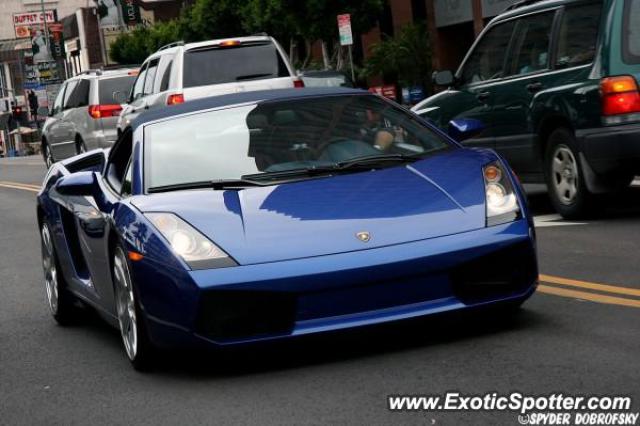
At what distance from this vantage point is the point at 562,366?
5.98 metres

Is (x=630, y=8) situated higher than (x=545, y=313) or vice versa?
(x=630, y=8)

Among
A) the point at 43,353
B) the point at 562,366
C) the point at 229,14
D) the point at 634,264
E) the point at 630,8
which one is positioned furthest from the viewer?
the point at 229,14

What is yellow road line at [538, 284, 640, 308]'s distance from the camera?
7.44m

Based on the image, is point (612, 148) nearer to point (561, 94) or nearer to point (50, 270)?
point (561, 94)

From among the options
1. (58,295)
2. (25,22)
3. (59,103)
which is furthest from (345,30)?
(25,22)

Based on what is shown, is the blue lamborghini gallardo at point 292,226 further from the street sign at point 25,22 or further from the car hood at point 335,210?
the street sign at point 25,22

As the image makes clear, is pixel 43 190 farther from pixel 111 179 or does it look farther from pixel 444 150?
pixel 444 150

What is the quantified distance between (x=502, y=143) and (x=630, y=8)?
1960 millimetres

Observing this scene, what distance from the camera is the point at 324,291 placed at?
6340 mm

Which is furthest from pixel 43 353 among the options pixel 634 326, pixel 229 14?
pixel 229 14

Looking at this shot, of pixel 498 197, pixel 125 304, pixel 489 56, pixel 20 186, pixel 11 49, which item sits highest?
pixel 489 56

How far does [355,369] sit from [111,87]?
21670 millimetres

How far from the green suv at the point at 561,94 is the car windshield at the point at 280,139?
3421 millimetres

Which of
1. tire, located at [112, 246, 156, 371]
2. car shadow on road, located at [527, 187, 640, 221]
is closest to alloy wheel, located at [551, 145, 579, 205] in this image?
car shadow on road, located at [527, 187, 640, 221]
